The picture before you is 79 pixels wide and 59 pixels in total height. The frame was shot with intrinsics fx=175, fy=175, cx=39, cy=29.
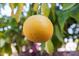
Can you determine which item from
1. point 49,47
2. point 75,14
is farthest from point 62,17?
point 49,47

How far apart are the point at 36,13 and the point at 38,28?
0.35 feet

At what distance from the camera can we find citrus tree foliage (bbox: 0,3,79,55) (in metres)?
0.92

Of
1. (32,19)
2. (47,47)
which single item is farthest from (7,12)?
(47,47)

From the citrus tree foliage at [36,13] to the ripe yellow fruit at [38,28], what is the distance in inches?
1.7

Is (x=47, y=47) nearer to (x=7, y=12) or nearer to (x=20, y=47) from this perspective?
(x=20, y=47)

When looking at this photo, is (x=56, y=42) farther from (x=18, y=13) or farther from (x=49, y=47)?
(x=18, y=13)

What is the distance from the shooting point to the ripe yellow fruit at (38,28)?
2.75ft

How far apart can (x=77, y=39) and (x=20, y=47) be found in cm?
31

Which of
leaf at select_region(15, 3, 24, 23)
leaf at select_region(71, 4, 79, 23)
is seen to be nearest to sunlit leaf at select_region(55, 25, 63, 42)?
leaf at select_region(71, 4, 79, 23)

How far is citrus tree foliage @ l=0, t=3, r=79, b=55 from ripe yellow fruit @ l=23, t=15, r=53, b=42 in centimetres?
4

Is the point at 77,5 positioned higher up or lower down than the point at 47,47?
higher up

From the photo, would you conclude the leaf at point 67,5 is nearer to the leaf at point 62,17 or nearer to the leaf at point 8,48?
the leaf at point 62,17

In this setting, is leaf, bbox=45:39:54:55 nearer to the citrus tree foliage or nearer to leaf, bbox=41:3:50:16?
the citrus tree foliage

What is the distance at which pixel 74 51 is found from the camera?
3.02 ft
